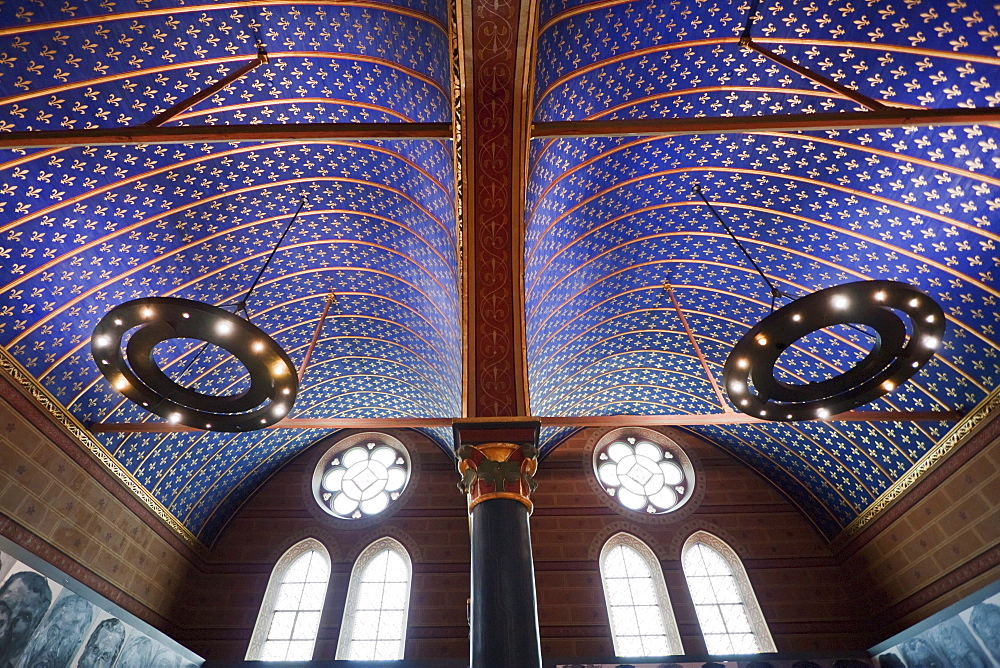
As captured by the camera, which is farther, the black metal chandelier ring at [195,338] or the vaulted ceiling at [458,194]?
the vaulted ceiling at [458,194]

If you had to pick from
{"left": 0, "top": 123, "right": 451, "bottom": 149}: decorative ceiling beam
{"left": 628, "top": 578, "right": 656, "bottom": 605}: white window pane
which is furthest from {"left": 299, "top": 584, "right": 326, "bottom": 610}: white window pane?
{"left": 0, "top": 123, "right": 451, "bottom": 149}: decorative ceiling beam

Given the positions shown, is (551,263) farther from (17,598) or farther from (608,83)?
(17,598)

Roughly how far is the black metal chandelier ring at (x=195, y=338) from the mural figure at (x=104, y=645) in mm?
5050

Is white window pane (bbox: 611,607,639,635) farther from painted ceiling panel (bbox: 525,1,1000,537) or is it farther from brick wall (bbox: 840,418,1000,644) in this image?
brick wall (bbox: 840,418,1000,644)

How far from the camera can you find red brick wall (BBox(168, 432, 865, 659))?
13398 mm

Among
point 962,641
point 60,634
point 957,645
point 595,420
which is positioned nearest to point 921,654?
point 957,645

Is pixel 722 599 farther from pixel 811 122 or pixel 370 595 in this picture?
pixel 811 122

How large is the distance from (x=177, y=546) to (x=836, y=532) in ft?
51.3

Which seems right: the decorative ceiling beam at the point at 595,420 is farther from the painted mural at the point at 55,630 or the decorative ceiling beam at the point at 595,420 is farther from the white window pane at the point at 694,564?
the white window pane at the point at 694,564

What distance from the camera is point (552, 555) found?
14.5 metres

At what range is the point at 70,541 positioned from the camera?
10.4 metres

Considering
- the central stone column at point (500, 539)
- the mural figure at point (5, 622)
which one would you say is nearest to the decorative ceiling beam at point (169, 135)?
the central stone column at point (500, 539)

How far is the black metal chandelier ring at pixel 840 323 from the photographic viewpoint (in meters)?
6.59

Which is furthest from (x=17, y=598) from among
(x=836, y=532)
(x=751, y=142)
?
(x=836, y=532)
